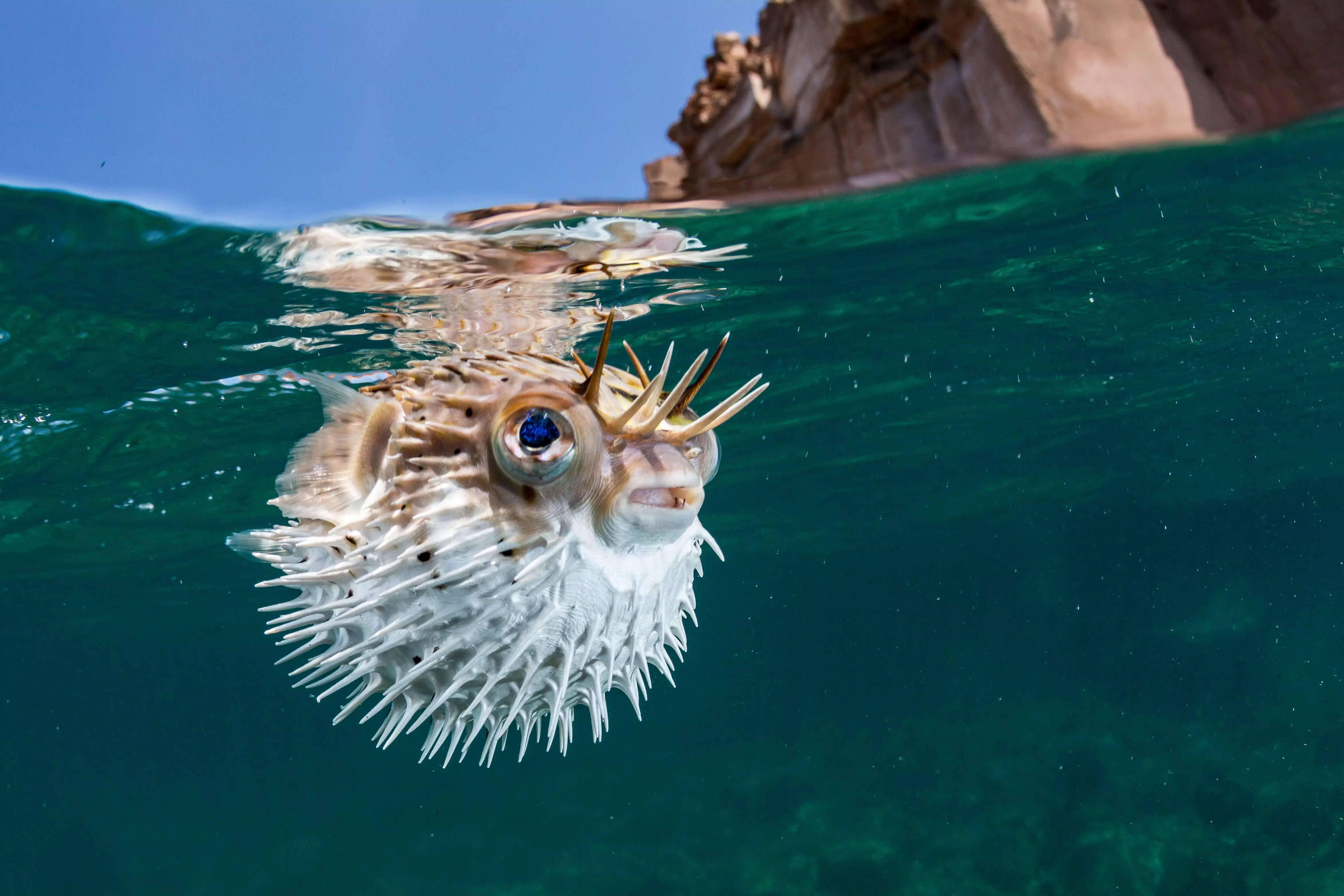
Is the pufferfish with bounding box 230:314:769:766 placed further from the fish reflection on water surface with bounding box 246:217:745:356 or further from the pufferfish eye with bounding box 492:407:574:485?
the fish reflection on water surface with bounding box 246:217:745:356

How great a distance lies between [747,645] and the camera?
6338 cm

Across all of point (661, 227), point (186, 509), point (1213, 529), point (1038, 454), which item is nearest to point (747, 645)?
point (1213, 529)

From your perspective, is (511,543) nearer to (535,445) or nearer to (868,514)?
(535,445)

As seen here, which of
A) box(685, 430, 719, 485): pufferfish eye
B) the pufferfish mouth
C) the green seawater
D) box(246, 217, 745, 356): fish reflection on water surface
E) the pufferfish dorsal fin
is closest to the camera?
the pufferfish mouth

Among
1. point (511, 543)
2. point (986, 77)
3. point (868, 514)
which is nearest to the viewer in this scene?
point (511, 543)

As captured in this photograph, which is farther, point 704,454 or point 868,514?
point 868,514

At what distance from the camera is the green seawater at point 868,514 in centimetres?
764

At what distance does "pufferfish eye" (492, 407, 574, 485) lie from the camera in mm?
2037

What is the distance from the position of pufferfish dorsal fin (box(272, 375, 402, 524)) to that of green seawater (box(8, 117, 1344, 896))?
322 cm

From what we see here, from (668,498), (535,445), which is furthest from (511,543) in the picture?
(668,498)

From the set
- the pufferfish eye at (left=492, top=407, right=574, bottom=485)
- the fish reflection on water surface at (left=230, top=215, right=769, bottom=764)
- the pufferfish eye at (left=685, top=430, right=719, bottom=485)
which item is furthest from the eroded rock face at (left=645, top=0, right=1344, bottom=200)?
the pufferfish eye at (left=492, top=407, right=574, bottom=485)

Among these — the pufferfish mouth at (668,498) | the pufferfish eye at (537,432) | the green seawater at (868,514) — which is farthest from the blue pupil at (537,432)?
the green seawater at (868,514)

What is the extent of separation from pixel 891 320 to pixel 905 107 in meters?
7.33

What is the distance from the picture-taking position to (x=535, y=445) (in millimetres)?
2051
